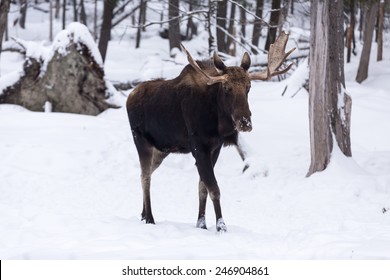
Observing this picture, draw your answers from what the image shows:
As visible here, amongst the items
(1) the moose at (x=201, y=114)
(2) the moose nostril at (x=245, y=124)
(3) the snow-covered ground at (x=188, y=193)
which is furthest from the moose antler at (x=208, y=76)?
(3) the snow-covered ground at (x=188, y=193)

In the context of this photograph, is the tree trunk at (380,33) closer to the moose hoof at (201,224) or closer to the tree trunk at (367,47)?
the tree trunk at (367,47)

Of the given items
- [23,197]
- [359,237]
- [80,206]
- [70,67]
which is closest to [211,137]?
[359,237]

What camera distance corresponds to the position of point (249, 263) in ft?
18.8

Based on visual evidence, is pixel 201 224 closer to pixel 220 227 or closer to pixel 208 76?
pixel 220 227

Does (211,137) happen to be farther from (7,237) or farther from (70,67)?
(70,67)

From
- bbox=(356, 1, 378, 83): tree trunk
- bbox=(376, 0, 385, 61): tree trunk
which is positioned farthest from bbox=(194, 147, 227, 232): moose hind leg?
bbox=(376, 0, 385, 61): tree trunk

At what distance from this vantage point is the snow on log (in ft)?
51.5

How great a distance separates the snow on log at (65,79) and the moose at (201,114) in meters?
7.31

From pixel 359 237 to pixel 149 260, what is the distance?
7.98ft

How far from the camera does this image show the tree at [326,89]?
11188mm

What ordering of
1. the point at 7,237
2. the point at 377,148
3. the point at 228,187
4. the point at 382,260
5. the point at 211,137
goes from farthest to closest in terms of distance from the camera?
the point at 377,148 < the point at 228,187 < the point at 211,137 < the point at 7,237 < the point at 382,260

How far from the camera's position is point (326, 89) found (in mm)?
11219

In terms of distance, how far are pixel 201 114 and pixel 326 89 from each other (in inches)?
163

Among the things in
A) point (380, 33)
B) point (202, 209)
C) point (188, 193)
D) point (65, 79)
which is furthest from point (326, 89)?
point (380, 33)
